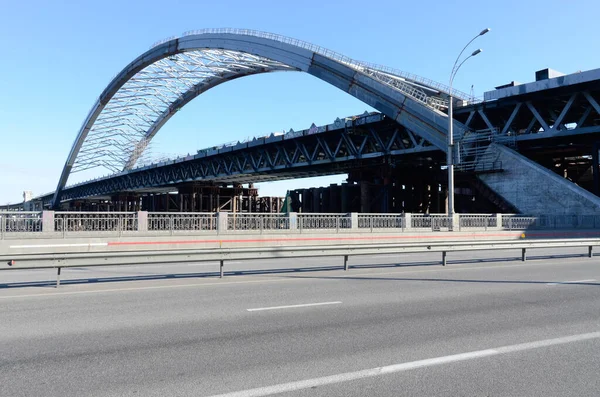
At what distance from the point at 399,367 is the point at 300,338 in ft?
5.58

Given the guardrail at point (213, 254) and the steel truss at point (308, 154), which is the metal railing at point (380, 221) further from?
the steel truss at point (308, 154)

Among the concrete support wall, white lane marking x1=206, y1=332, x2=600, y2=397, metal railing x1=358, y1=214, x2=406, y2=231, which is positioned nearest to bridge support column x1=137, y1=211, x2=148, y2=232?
metal railing x1=358, y1=214, x2=406, y2=231

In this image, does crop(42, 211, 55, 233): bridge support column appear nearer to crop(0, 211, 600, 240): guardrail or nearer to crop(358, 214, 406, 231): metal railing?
crop(0, 211, 600, 240): guardrail

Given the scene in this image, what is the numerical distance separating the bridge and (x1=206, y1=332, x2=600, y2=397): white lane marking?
101 ft

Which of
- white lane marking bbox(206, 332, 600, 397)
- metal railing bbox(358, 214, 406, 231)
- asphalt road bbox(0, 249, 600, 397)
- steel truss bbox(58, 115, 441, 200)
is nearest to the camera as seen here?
white lane marking bbox(206, 332, 600, 397)

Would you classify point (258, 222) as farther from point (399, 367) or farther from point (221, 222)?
point (399, 367)

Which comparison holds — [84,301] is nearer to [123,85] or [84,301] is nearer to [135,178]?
[123,85]

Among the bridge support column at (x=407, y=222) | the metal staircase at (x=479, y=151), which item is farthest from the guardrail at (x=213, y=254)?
the metal staircase at (x=479, y=151)

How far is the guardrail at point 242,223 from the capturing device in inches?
846

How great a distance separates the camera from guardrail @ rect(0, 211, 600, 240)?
70.5 ft

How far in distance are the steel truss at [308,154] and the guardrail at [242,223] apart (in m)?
15.6

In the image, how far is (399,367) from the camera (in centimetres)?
536

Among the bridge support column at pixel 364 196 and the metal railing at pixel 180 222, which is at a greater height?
the bridge support column at pixel 364 196

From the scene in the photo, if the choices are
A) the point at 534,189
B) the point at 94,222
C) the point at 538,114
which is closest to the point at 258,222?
the point at 94,222
